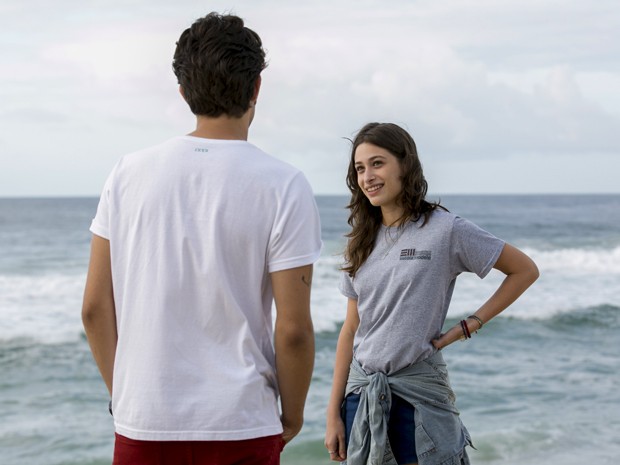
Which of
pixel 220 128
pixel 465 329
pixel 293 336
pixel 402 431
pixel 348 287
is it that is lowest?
pixel 402 431

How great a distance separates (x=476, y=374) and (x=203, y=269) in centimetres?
808

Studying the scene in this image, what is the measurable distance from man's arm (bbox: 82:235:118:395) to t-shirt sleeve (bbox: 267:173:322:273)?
39cm

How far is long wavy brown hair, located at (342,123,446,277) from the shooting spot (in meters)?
2.90

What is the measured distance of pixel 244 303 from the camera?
1.88 meters

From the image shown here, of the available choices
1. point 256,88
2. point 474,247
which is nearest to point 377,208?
point 474,247

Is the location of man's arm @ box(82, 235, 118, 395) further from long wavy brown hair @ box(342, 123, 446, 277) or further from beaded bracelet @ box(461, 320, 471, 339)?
beaded bracelet @ box(461, 320, 471, 339)

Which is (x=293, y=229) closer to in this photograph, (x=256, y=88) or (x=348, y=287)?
(x=256, y=88)

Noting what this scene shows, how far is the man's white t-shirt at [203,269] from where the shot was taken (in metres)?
1.84

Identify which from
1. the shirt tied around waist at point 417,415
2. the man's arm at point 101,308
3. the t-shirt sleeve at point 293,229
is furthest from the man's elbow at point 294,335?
the shirt tied around waist at point 417,415

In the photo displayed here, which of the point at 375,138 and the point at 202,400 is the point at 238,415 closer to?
the point at 202,400

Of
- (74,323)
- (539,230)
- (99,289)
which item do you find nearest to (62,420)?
(74,323)

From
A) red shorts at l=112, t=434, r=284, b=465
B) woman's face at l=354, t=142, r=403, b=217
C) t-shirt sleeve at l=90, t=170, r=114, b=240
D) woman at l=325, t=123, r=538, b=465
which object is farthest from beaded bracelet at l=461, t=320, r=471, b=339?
t-shirt sleeve at l=90, t=170, r=114, b=240

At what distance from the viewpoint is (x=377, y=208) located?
9.91 feet

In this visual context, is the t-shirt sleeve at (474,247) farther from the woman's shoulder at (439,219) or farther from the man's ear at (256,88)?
the man's ear at (256,88)
